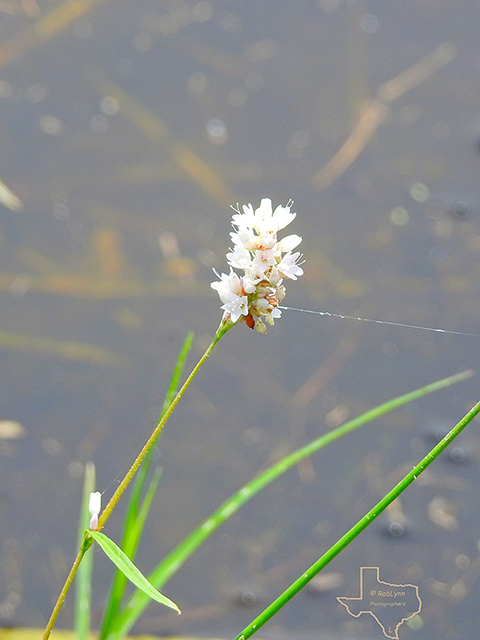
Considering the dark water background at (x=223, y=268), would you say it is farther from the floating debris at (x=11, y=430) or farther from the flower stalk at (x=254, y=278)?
the flower stalk at (x=254, y=278)

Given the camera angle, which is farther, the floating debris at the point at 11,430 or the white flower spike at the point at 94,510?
the floating debris at the point at 11,430

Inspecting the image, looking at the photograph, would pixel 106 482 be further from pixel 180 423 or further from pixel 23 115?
pixel 23 115

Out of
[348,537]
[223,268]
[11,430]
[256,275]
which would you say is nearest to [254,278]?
[256,275]

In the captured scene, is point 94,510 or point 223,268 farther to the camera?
point 223,268

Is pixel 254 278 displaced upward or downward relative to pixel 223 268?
downward

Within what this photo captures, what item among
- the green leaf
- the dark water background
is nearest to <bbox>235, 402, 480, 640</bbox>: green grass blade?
the green leaf

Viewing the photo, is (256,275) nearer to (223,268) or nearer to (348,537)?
(348,537)

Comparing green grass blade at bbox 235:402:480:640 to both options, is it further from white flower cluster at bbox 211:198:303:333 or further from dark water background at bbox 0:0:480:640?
dark water background at bbox 0:0:480:640

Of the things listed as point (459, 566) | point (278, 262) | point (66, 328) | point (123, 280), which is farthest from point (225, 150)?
point (459, 566)

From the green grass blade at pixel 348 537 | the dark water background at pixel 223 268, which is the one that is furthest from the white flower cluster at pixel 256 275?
the dark water background at pixel 223 268
